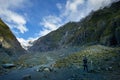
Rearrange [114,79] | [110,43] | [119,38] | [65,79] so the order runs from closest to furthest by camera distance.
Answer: [114,79]
[65,79]
[119,38]
[110,43]

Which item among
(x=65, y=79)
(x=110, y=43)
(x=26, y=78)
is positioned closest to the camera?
(x=65, y=79)

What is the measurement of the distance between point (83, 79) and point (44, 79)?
741cm

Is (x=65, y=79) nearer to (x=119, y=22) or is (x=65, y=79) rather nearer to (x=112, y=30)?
(x=119, y=22)

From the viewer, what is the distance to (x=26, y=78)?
120ft

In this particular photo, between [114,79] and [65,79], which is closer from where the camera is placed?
[114,79]

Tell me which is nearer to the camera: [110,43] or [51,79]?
[51,79]

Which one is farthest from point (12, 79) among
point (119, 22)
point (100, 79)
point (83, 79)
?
point (119, 22)

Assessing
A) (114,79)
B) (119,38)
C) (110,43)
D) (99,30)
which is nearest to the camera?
(114,79)

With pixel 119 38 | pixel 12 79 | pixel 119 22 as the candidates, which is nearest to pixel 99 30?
pixel 119 22

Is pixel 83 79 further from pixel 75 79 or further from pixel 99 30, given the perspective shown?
pixel 99 30

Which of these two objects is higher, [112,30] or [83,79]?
[112,30]

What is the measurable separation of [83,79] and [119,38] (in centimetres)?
9276

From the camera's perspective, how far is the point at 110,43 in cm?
12594

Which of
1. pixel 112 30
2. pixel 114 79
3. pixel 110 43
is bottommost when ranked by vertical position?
pixel 114 79
